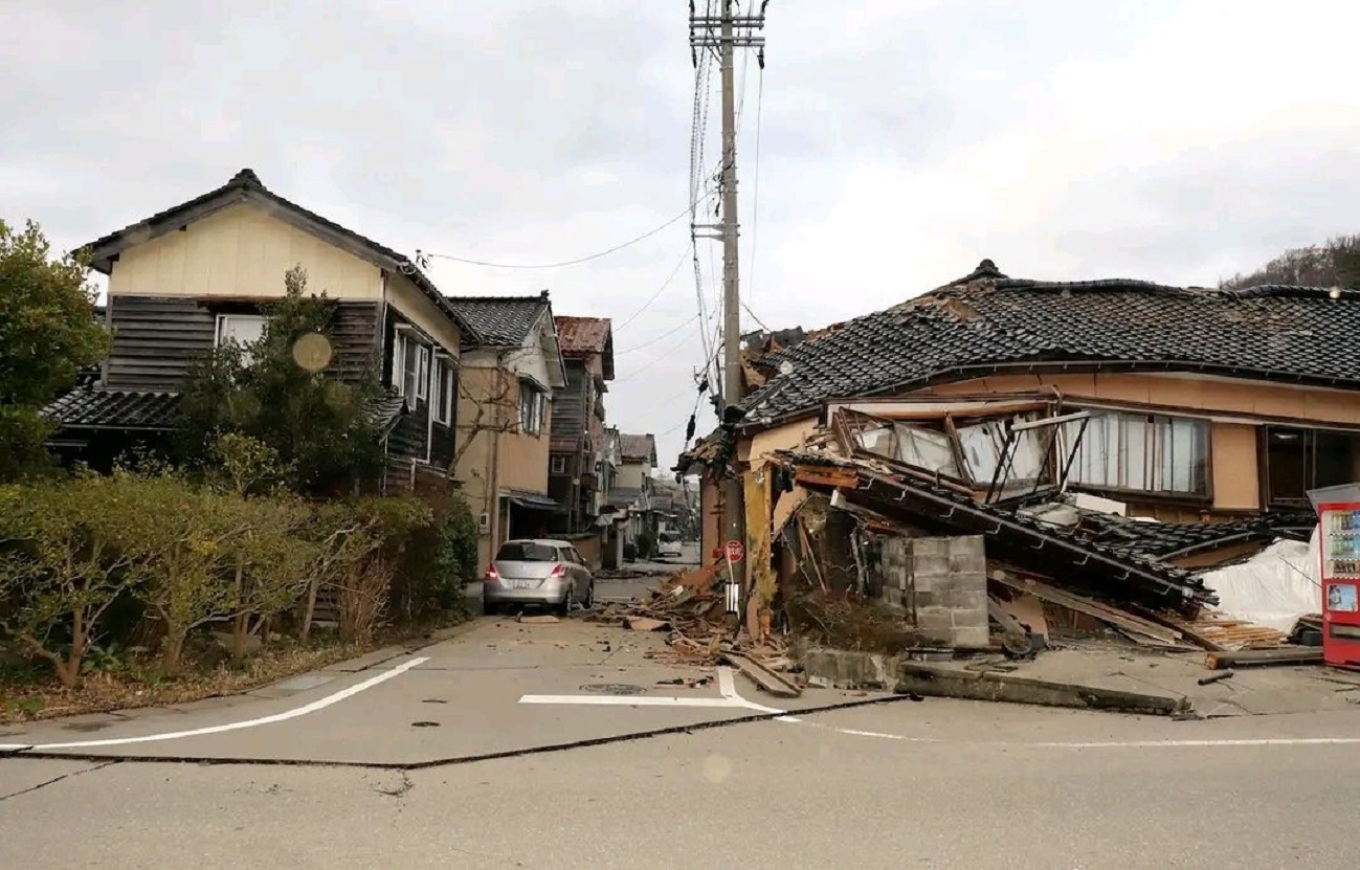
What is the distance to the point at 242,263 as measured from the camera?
19.1 meters

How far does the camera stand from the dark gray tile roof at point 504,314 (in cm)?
2788

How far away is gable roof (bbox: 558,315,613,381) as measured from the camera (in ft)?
129

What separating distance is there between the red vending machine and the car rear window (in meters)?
13.3

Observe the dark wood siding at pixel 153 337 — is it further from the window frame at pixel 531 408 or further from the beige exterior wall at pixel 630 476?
the beige exterior wall at pixel 630 476

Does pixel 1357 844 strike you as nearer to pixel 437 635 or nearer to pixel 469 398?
pixel 437 635

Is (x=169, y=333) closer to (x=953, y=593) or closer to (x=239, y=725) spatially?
(x=239, y=725)

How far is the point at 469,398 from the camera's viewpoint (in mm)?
26500

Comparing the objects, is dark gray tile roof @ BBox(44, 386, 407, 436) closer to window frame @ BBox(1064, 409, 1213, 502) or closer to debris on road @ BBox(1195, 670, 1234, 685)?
window frame @ BBox(1064, 409, 1213, 502)

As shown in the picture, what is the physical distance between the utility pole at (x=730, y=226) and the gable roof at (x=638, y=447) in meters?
53.6

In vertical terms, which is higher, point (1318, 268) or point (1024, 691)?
point (1318, 268)

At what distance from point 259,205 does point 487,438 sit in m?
9.88

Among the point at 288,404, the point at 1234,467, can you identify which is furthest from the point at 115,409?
the point at 1234,467

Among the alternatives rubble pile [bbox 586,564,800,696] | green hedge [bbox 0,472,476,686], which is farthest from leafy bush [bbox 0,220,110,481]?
rubble pile [bbox 586,564,800,696]

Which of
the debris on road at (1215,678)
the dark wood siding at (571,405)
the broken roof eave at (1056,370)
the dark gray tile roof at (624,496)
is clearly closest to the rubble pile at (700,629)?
the broken roof eave at (1056,370)
